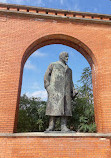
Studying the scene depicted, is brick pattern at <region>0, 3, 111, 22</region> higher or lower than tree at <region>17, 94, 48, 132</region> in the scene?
higher

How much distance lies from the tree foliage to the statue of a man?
68.3 inches

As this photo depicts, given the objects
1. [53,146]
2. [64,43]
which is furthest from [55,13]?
[53,146]

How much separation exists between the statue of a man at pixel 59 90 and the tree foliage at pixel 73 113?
1.74 m

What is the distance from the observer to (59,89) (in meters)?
3.64

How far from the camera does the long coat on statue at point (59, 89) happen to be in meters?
3.47

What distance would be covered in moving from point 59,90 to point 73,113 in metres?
2.37

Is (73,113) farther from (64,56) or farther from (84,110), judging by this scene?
(64,56)

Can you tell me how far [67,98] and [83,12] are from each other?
3.15 meters

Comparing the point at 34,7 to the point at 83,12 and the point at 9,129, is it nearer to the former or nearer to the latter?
the point at 83,12

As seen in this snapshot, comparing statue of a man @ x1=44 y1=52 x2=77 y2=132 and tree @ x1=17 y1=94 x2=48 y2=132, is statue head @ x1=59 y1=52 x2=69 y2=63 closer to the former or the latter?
statue of a man @ x1=44 y1=52 x2=77 y2=132

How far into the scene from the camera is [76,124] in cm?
529

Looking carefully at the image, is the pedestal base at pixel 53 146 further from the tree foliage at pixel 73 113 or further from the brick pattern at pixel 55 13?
the brick pattern at pixel 55 13

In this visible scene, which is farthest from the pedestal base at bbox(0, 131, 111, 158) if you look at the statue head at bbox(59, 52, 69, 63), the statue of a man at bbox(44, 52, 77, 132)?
the statue head at bbox(59, 52, 69, 63)

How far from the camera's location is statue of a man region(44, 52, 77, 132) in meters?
3.46
